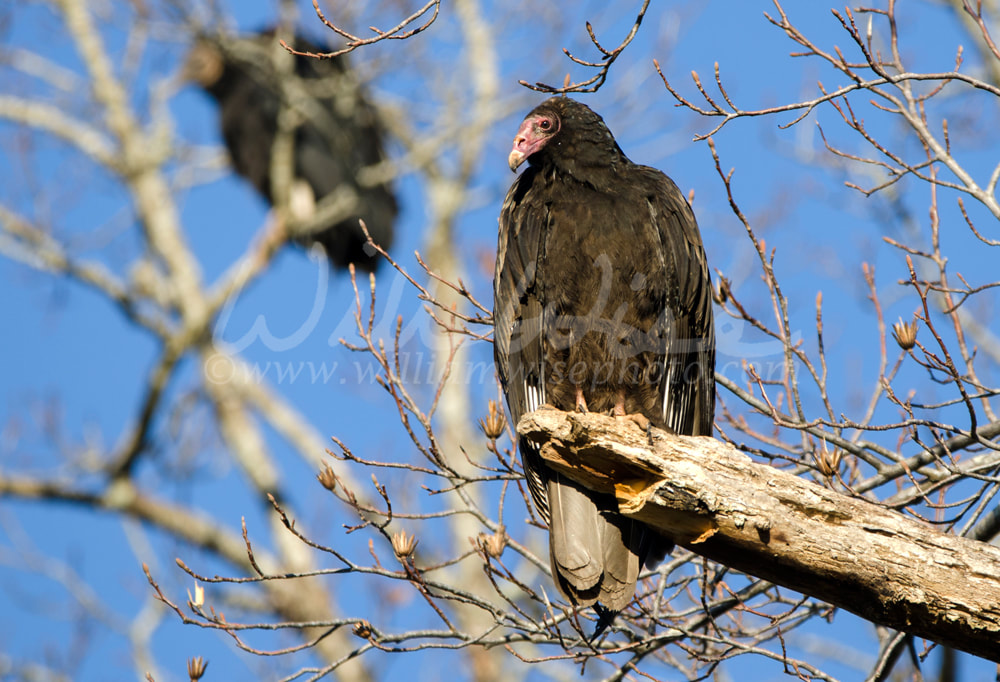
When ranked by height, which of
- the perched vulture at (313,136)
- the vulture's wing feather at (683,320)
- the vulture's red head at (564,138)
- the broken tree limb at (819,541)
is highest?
the perched vulture at (313,136)

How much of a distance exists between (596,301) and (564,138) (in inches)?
25.8

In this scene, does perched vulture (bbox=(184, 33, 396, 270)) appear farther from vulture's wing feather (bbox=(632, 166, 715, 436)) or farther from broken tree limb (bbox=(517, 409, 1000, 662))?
broken tree limb (bbox=(517, 409, 1000, 662))

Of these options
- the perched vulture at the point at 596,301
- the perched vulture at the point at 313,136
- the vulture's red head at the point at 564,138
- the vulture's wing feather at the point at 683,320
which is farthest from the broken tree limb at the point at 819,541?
the perched vulture at the point at 313,136

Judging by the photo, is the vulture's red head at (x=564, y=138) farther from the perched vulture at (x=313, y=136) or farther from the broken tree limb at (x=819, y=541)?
the perched vulture at (x=313, y=136)

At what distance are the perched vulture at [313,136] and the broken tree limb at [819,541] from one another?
518cm

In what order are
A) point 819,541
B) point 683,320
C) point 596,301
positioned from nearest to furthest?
1. point 819,541
2. point 596,301
3. point 683,320

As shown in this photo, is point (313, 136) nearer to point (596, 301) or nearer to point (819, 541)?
point (596, 301)

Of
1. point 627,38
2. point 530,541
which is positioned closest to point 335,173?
point 530,541

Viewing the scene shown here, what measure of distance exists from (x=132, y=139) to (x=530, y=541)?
4693 millimetres

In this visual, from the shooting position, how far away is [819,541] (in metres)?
2.24

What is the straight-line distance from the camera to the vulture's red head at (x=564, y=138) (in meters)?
3.22

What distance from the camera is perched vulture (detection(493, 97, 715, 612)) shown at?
2.95 m

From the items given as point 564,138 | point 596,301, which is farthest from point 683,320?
point 564,138

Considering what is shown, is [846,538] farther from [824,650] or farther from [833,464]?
[824,650]
